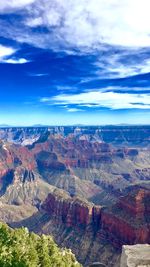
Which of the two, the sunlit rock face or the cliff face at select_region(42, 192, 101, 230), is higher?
the sunlit rock face

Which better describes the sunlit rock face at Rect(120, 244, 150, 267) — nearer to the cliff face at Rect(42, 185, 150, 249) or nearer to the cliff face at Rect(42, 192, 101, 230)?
the cliff face at Rect(42, 185, 150, 249)

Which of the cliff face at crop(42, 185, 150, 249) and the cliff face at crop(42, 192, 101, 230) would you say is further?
the cliff face at crop(42, 192, 101, 230)

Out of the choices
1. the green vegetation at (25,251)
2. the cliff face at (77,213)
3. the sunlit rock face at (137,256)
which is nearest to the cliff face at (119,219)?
the cliff face at (77,213)

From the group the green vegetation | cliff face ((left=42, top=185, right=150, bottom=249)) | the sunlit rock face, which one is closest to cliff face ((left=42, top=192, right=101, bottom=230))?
cliff face ((left=42, top=185, right=150, bottom=249))

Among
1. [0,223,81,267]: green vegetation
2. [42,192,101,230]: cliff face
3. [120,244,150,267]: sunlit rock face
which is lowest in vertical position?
[42,192,101,230]: cliff face

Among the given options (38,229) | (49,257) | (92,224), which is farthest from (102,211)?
(49,257)

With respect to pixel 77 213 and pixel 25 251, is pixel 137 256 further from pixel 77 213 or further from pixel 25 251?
pixel 77 213

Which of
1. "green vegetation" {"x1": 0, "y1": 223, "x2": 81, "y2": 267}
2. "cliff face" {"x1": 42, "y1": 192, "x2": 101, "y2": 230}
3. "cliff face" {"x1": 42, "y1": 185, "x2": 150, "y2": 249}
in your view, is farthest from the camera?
"cliff face" {"x1": 42, "y1": 192, "x2": 101, "y2": 230}

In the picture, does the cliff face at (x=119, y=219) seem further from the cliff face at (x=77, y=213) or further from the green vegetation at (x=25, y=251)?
the green vegetation at (x=25, y=251)
